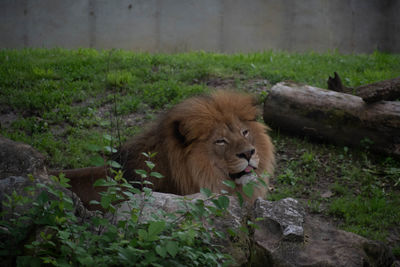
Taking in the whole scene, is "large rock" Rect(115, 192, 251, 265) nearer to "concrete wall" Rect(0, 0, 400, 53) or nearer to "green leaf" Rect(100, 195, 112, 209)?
"green leaf" Rect(100, 195, 112, 209)

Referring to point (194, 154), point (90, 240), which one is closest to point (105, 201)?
point (90, 240)

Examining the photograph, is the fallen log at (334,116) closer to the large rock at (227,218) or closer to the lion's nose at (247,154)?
the lion's nose at (247,154)

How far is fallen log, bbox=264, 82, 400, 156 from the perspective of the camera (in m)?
5.50

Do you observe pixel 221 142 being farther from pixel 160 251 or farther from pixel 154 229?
pixel 160 251

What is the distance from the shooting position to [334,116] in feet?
19.0

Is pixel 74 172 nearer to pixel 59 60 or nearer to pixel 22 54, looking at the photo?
pixel 59 60

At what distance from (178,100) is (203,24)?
6.22m

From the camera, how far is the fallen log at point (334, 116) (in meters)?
5.50

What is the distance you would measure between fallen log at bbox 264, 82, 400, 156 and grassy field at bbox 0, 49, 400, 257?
6.2 inches

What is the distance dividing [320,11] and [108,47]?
645 centimetres

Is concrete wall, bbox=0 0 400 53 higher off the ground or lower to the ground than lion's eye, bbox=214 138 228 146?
higher

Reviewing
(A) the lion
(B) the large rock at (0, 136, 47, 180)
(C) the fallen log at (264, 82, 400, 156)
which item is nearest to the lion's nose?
(A) the lion

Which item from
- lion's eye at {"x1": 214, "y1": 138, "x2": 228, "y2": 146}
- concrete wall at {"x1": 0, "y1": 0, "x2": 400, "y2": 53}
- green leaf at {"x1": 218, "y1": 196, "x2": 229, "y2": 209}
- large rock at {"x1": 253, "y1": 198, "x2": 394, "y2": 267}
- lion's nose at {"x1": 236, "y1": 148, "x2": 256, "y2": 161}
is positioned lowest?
large rock at {"x1": 253, "y1": 198, "x2": 394, "y2": 267}

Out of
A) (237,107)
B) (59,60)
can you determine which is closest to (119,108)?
(59,60)
